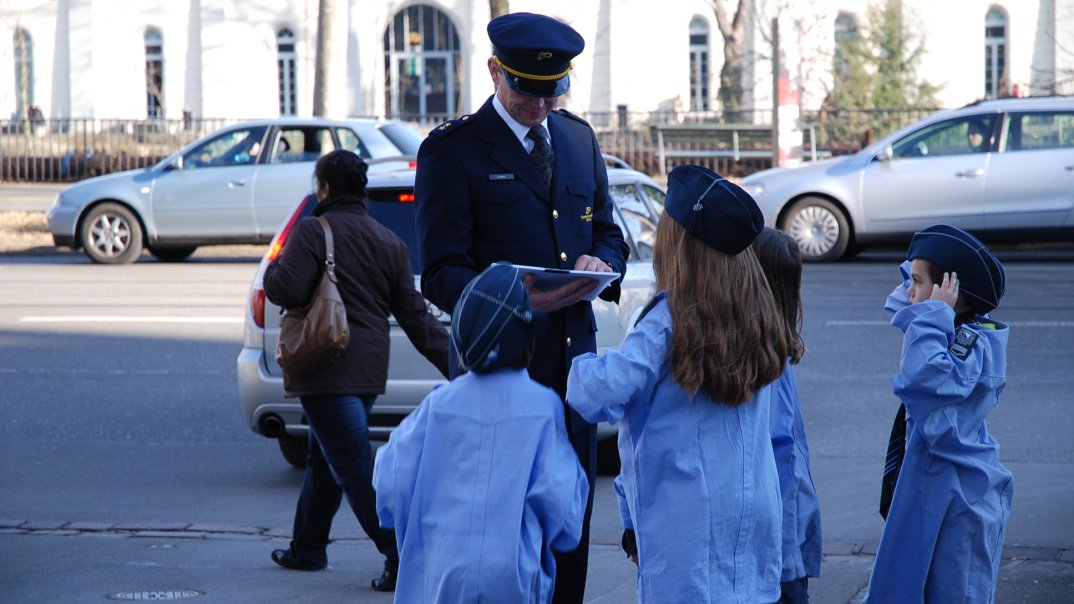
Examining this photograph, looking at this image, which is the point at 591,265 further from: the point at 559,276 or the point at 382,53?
the point at 382,53

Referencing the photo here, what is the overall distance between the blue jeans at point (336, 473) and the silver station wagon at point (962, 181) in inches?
437

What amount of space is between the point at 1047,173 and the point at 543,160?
41.9ft

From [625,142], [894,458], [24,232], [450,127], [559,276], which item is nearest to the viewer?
[559,276]

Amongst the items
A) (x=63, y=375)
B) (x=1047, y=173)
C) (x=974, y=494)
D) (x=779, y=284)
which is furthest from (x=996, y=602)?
(x=1047, y=173)

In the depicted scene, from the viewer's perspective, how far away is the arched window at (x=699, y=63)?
46594 millimetres

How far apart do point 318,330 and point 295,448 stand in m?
2.45

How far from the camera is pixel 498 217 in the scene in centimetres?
395

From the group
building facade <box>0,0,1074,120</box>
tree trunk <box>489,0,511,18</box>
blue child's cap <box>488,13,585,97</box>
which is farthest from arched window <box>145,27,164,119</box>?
blue child's cap <box>488,13,585,97</box>

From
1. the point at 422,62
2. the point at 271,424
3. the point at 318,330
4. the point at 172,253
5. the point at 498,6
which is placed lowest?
the point at 271,424

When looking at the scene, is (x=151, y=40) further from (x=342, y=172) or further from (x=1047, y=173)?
(x=342, y=172)

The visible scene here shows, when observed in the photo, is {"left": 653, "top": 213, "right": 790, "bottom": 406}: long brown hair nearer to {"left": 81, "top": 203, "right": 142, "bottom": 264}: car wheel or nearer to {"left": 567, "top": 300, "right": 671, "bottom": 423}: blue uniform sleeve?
{"left": 567, "top": 300, "right": 671, "bottom": 423}: blue uniform sleeve

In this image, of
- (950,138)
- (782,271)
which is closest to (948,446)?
(782,271)

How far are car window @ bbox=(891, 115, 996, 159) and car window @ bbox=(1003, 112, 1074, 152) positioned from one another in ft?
0.79

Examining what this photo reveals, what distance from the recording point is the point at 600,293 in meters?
3.85
